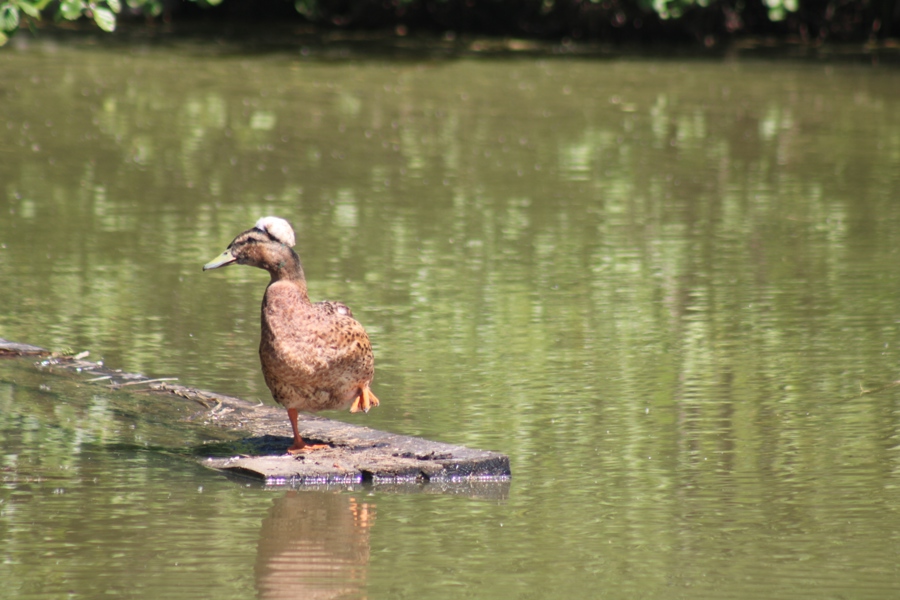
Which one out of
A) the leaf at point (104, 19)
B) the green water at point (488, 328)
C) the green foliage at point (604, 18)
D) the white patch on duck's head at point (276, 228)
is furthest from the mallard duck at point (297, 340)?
the green foliage at point (604, 18)

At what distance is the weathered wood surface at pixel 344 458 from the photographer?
5.88 metres

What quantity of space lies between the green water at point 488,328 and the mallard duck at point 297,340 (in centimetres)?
47

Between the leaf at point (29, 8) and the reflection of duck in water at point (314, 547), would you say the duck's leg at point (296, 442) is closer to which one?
the reflection of duck in water at point (314, 547)

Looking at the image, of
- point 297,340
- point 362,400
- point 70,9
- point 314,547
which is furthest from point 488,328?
point 314,547

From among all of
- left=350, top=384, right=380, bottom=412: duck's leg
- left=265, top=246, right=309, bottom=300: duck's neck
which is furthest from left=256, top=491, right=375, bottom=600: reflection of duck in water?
left=265, top=246, right=309, bottom=300: duck's neck

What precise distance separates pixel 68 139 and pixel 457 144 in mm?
3859

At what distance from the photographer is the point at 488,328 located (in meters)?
A: 8.56

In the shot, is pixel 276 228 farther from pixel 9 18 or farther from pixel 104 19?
pixel 9 18

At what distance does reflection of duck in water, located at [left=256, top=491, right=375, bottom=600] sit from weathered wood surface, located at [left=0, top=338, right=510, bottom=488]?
165 mm

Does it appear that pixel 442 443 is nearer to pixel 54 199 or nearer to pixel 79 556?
pixel 79 556

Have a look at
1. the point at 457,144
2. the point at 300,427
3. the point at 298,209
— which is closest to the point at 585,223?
the point at 298,209

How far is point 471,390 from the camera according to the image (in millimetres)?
7332

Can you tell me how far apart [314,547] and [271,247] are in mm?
1445

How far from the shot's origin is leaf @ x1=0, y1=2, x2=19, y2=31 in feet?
25.3
